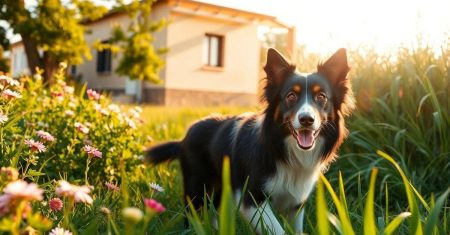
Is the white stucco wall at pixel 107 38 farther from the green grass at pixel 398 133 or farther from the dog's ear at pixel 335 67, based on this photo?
the dog's ear at pixel 335 67

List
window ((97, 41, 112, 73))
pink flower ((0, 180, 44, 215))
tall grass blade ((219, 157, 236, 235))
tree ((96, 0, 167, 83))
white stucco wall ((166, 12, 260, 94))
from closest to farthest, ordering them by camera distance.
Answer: pink flower ((0, 180, 44, 215))
tall grass blade ((219, 157, 236, 235))
tree ((96, 0, 167, 83))
white stucco wall ((166, 12, 260, 94))
window ((97, 41, 112, 73))

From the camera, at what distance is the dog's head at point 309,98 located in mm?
3061

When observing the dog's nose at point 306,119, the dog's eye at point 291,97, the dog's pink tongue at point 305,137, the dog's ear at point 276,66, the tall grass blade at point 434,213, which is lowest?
the tall grass blade at point 434,213

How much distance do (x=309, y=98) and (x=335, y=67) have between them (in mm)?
429

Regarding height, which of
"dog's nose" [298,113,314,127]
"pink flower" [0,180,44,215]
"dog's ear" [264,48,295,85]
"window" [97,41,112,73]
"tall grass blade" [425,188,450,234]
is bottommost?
"tall grass blade" [425,188,450,234]

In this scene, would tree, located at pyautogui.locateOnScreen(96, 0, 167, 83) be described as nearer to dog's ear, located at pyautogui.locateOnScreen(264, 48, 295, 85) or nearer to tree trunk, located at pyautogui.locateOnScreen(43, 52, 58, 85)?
tree trunk, located at pyautogui.locateOnScreen(43, 52, 58, 85)

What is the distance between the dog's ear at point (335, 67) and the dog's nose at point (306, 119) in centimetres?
59

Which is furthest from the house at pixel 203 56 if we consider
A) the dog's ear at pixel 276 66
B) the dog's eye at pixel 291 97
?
the dog's eye at pixel 291 97

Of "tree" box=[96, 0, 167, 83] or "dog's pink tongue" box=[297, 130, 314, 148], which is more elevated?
"tree" box=[96, 0, 167, 83]

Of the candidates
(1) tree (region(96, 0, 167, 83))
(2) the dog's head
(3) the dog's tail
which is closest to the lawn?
(3) the dog's tail

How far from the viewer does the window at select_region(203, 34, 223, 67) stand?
2069 cm

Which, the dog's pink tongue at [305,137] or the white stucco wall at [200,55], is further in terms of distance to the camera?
the white stucco wall at [200,55]

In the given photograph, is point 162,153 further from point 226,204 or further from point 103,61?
point 103,61

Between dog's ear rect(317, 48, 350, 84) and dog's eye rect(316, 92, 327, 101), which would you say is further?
dog's ear rect(317, 48, 350, 84)
